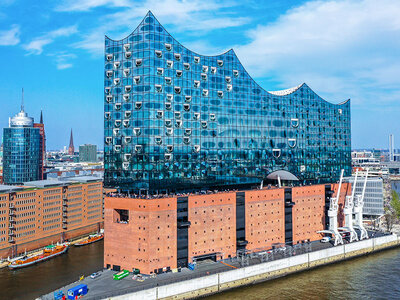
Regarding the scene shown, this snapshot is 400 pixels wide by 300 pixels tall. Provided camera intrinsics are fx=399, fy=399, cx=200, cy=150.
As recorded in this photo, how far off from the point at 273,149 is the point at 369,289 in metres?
41.2

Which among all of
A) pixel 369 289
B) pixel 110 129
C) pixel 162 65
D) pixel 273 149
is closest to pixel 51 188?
pixel 110 129

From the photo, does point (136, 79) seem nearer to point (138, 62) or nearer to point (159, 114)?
point (138, 62)

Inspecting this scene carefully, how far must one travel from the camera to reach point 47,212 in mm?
115125

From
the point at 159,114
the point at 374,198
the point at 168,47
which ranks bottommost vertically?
the point at 374,198

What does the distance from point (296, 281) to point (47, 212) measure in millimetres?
71869

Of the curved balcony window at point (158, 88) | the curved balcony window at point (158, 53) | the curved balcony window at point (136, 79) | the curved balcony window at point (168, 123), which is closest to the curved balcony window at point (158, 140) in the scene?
the curved balcony window at point (168, 123)

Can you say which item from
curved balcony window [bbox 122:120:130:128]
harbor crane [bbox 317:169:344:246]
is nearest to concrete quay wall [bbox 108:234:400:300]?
harbor crane [bbox 317:169:344:246]

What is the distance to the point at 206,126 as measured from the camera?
9156 centimetres

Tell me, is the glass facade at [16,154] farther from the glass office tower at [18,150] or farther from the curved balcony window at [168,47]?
the curved balcony window at [168,47]

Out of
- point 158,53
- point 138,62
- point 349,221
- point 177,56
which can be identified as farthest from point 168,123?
point 349,221

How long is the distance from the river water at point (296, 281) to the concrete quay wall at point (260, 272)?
1.69 m

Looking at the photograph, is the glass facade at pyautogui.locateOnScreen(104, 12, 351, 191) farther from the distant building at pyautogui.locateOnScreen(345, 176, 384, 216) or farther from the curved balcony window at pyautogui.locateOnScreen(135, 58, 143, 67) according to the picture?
the distant building at pyautogui.locateOnScreen(345, 176, 384, 216)

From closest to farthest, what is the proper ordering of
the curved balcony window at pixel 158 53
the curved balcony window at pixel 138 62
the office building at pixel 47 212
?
1. the curved balcony window at pixel 138 62
2. the curved balcony window at pixel 158 53
3. the office building at pixel 47 212

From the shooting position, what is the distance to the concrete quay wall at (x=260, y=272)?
7106cm
